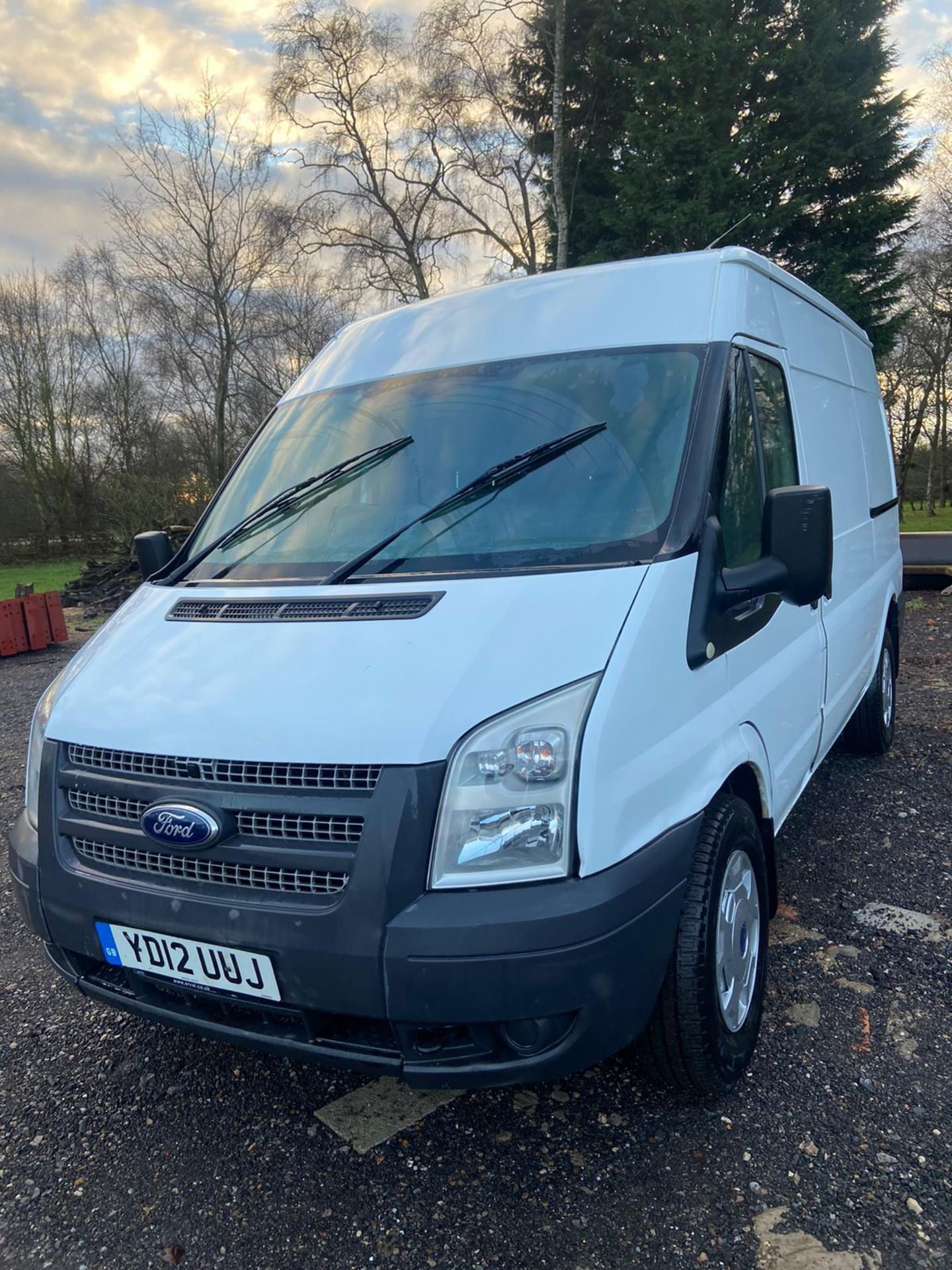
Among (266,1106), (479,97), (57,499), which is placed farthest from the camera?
(57,499)

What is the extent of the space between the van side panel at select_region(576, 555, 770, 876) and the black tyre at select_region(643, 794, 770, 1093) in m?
0.18

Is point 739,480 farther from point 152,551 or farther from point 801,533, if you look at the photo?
point 152,551

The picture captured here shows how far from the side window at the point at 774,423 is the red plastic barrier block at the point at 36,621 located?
11388 mm

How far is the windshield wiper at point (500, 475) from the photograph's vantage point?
2695 mm

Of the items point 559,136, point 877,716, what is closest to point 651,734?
point 877,716

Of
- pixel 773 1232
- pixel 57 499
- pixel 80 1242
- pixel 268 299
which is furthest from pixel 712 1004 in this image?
pixel 57 499

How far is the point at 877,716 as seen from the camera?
5.37 meters

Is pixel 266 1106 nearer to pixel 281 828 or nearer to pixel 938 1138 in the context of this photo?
pixel 281 828

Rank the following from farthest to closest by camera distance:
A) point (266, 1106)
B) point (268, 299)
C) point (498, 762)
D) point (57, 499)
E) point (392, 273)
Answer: point (57, 499) < point (268, 299) < point (392, 273) < point (266, 1106) < point (498, 762)

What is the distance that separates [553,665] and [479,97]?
23874 mm

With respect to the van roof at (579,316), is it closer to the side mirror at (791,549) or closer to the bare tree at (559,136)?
the side mirror at (791,549)

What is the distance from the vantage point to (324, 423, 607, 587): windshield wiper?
2.70m

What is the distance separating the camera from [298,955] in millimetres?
2016

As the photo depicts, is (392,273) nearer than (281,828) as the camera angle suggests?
No
